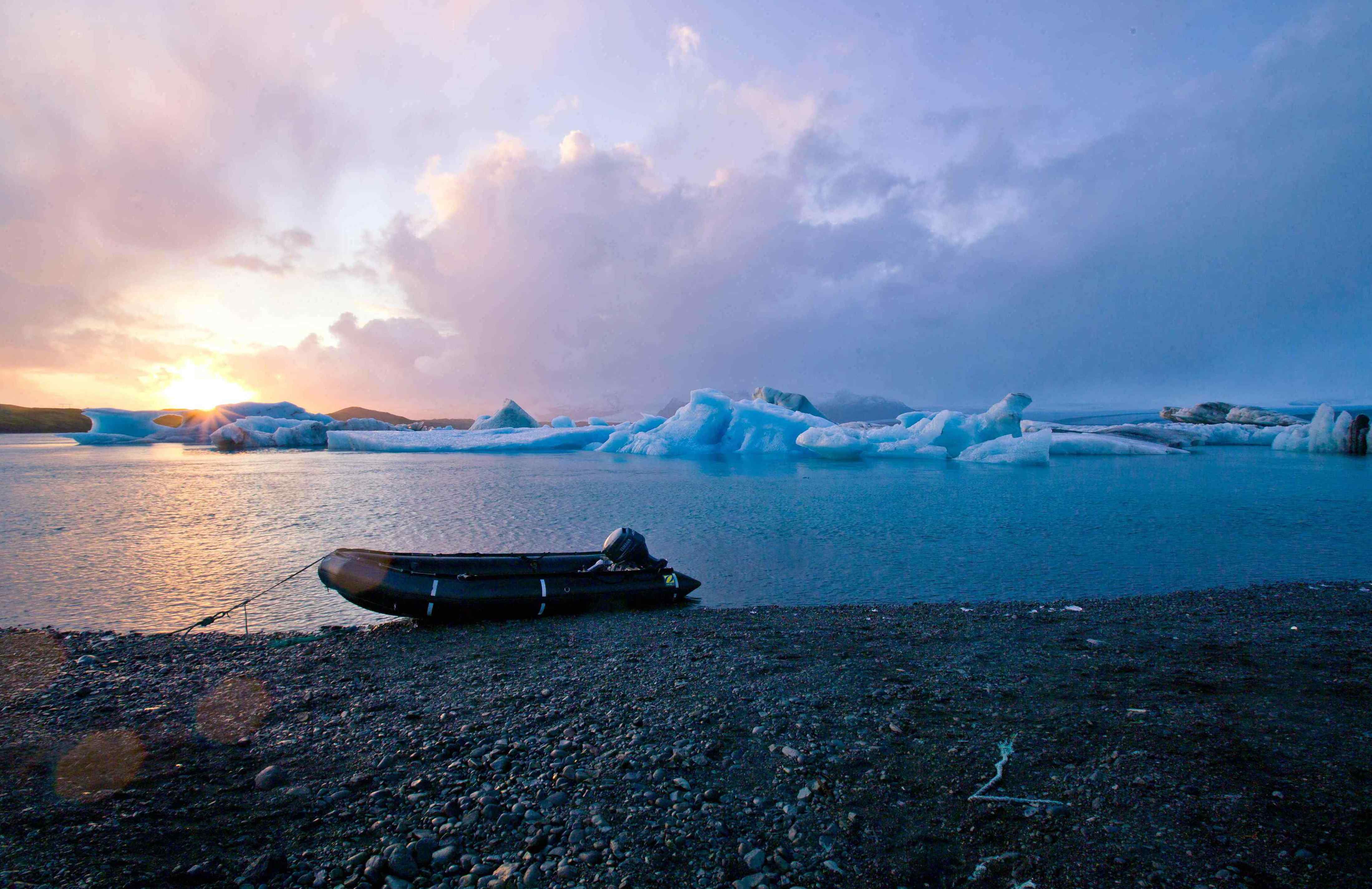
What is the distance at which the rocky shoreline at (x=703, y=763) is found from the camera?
91.4 inches

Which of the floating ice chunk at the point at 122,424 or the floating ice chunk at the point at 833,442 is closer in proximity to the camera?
the floating ice chunk at the point at 833,442

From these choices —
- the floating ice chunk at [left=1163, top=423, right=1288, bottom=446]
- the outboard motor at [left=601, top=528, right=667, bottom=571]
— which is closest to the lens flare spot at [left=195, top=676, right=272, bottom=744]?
the outboard motor at [left=601, top=528, right=667, bottom=571]

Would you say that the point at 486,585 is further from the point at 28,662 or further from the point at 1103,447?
the point at 1103,447

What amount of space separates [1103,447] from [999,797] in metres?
33.9

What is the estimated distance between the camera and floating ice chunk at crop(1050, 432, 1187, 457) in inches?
1192

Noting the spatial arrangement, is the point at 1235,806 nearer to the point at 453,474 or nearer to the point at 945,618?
the point at 945,618

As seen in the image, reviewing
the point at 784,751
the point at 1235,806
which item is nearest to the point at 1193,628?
the point at 1235,806

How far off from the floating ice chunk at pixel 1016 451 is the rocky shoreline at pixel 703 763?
20308 mm

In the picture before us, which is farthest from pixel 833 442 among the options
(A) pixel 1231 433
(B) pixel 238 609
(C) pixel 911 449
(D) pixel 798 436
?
(A) pixel 1231 433

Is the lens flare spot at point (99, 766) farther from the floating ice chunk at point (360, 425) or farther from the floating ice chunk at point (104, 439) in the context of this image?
the floating ice chunk at point (104, 439)

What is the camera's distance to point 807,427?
29.9 m

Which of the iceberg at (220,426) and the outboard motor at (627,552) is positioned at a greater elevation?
the iceberg at (220,426)

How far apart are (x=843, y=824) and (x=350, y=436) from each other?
1579 inches

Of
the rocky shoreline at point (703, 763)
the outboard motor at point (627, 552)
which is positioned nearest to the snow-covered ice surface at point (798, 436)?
the outboard motor at point (627, 552)
